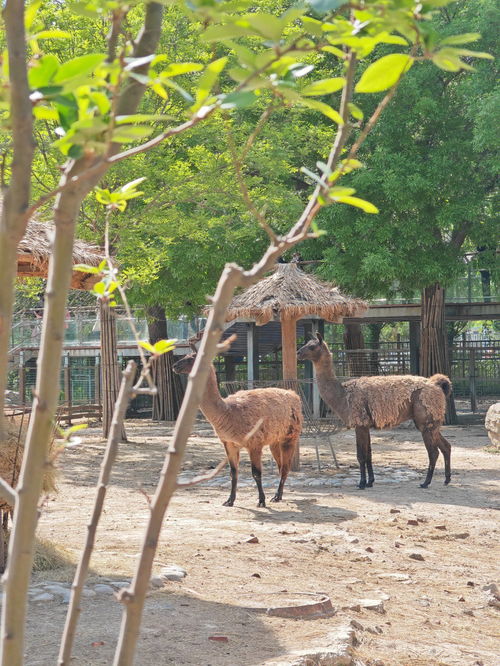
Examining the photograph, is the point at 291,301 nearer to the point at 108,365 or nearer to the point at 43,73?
the point at 108,365

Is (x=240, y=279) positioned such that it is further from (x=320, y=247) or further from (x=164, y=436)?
(x=320, y=247)

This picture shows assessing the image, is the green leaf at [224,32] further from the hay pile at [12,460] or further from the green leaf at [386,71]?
the hay pile at [12,460]

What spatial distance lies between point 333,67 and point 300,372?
9.48m

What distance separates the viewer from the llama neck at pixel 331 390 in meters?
12.0

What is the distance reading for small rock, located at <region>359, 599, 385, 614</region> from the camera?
605 cm

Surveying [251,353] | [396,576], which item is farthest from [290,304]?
[251,353]

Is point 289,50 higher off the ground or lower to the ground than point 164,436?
higher

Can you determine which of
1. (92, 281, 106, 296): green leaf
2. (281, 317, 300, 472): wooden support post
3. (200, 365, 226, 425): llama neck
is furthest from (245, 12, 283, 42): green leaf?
(281, 317, 300, 472): wooden support post

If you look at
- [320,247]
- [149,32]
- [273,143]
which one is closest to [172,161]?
[273,143]

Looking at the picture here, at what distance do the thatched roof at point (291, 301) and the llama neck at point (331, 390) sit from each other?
1.29 m

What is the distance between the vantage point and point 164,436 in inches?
765

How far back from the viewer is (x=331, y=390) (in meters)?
12.2

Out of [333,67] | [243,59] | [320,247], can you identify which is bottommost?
[243,59]

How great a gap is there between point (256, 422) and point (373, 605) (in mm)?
4146
